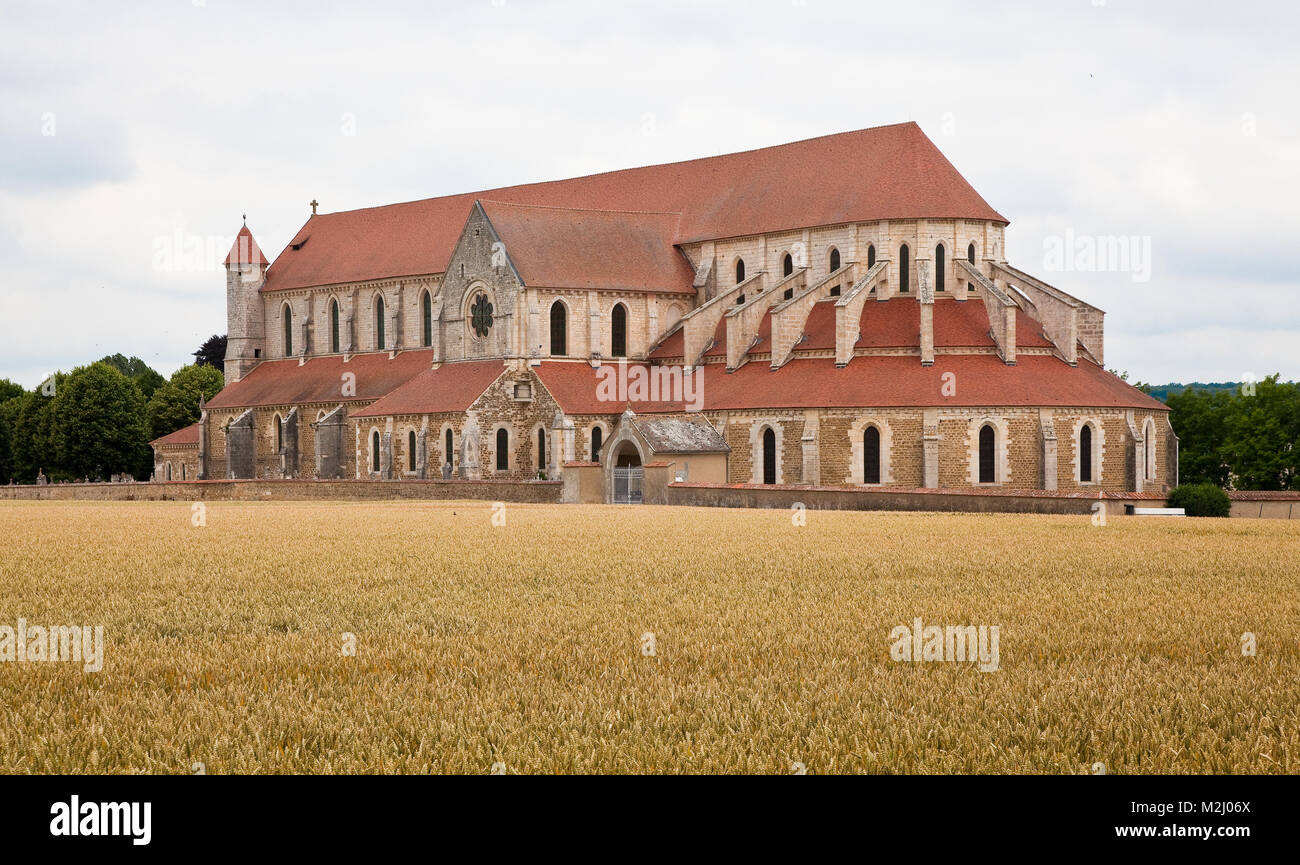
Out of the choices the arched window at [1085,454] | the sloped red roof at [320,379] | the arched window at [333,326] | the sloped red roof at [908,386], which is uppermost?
the arched window at [333,326]

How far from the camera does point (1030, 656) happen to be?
12500 mm

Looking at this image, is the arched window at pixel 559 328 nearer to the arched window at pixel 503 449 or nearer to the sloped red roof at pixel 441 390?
the sloped red roof at pixel 441 390

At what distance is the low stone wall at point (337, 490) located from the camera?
56.0 m

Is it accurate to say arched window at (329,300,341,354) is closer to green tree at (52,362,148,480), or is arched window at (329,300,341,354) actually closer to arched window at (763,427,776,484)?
green tree at (52,362,148,480)

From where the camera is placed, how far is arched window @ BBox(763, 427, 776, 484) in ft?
191

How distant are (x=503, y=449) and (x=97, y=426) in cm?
4236

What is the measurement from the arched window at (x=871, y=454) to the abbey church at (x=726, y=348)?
0.08m

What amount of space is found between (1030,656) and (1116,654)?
2.69 ft

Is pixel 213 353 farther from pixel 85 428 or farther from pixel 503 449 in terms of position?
pixel 503 449

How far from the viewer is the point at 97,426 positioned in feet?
308

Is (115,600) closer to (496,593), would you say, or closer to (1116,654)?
(496,593)

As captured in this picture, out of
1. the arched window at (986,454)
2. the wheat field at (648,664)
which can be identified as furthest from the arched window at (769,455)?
the wheat field at (648,664)


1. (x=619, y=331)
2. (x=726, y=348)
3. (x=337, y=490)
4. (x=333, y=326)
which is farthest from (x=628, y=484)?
(x=333, y=326)
